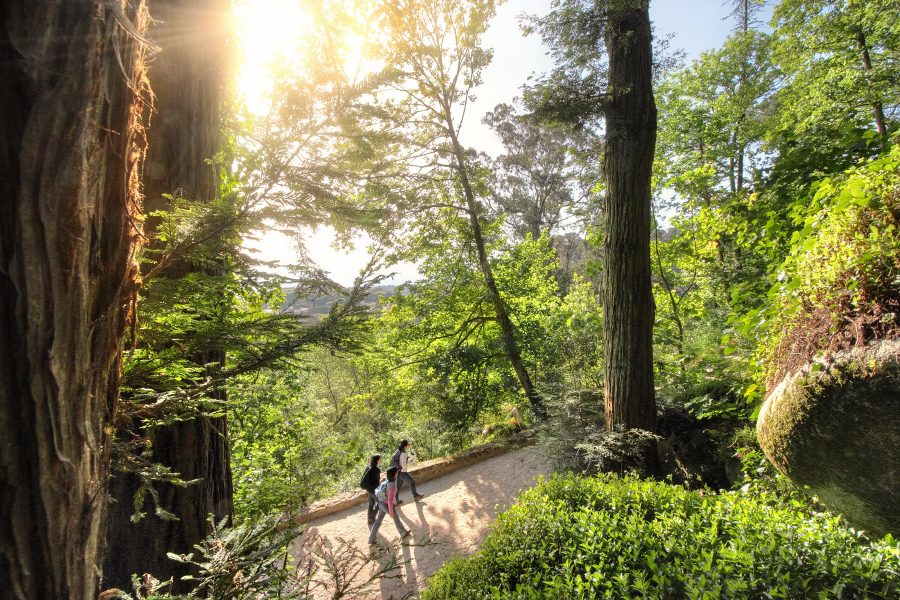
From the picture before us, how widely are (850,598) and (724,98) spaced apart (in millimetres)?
15693

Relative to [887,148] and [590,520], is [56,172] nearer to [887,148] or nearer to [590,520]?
[590,520]

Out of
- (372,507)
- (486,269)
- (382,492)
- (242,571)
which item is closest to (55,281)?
(242,571)

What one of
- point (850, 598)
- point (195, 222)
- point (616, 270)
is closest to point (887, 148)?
point (616, 270)

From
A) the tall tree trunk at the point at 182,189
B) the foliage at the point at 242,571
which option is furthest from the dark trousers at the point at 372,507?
the foliage at the point at 242,571

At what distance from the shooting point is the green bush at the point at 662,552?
1973 mm

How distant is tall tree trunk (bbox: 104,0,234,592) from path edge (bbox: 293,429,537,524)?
14.9 feet

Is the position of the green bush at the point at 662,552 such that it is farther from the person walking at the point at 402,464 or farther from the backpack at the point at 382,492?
the person walking at the point at 402,464

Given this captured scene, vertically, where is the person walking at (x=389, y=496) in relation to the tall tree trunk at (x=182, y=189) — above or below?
below

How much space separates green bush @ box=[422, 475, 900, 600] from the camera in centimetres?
197

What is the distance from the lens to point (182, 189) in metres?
2.39

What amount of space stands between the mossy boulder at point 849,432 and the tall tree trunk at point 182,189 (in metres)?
3.63

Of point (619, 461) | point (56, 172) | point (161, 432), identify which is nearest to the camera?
point (56, 172)

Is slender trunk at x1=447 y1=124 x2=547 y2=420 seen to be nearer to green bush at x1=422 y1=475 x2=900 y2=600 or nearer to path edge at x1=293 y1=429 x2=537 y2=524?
path edge at x1=293 y1=429 x2=537 y2=524

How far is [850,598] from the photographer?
1.84m
